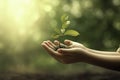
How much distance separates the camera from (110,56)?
954 millimetres

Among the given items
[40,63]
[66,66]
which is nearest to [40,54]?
[40,63]

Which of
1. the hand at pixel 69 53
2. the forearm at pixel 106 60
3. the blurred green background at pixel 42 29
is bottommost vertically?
the forearm at pixel 106 60

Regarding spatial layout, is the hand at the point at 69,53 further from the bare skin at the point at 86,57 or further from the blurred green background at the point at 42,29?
the blurred green background at the point at 42,29

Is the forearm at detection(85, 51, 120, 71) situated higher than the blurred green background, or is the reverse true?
the blurred green background

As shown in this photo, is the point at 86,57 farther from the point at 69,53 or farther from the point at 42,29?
the point at 42,29

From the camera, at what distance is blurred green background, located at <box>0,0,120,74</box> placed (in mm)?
2535

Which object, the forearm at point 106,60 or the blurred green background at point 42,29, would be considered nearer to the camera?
the forearm at point 106,60

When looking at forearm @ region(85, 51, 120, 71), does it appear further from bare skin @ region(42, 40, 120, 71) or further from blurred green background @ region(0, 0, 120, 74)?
blurred green background @ region(0, 0, 120, 74)

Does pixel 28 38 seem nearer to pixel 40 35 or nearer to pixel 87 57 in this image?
pixel 40 35

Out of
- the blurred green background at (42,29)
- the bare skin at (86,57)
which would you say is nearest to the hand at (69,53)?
the bare skin at (86,57)

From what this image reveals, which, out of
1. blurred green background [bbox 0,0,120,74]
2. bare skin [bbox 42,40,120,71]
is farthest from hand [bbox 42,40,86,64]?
blurred green background [bbox 0,0,120,74]

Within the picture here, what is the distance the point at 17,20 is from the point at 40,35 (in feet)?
0.71

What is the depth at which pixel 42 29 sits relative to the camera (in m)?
2.53

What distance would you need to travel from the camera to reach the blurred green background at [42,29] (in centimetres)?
254
